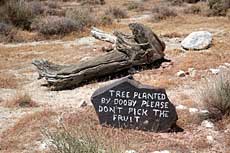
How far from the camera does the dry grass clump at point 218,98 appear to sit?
7211 millimetres

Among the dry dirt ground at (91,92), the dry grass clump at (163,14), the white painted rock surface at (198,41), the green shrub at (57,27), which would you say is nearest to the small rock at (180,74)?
the dry dirt ground at (91,92)

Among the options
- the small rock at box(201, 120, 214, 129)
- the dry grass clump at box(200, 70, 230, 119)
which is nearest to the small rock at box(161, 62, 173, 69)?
the dry grass clump at box(200, 70, 230, 119)

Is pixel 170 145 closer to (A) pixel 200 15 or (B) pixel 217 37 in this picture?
(B) pixel 217 37

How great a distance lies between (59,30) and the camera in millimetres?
16062

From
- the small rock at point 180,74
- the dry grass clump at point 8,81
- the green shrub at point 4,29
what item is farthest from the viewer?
the green shrub at point 4,29

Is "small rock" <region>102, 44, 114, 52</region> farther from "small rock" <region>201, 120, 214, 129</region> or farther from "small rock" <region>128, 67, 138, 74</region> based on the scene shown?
"small rock" <region>201, 120, 214, 129</region>

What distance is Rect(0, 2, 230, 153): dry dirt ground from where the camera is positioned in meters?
6.69

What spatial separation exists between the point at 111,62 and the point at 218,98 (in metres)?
3.33

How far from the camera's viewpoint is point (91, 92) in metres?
9.37

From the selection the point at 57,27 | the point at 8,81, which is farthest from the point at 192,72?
the point at 57,27

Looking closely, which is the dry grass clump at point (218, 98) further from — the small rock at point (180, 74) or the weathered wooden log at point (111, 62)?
the weathered wooden log at point (111, 62)

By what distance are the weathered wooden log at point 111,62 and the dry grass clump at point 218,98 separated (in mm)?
2991

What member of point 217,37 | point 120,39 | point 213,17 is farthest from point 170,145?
point 213,17

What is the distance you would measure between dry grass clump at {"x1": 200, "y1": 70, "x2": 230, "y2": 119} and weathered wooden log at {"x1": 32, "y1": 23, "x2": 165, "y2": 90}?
9.81ft
